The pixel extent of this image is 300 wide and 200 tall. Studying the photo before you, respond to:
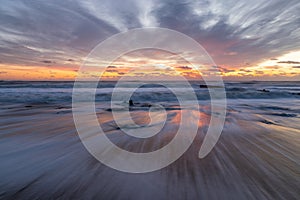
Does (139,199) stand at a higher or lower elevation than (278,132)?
higher

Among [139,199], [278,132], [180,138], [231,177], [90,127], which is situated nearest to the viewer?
[139,199]

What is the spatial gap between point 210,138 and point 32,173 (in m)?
3.16

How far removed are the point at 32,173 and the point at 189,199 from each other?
192 centimetres

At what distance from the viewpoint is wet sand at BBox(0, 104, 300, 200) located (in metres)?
1.83

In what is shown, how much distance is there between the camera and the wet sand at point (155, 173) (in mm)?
1828

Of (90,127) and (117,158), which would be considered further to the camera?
(90,127)

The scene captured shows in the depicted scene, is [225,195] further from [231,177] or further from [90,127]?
[90,127]

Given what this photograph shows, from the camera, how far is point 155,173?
2.26 meters

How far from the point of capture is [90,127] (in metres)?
4.64

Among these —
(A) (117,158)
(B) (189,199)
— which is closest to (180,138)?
(A) (117,158)

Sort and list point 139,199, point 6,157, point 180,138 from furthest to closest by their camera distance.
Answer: point 180,138 → point 6,157 → point 139,199

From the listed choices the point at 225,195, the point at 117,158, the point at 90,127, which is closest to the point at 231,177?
the point at 225,195

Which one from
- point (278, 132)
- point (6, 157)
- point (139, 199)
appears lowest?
point (278, 132)

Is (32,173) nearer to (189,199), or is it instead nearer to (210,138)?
(189,199)
